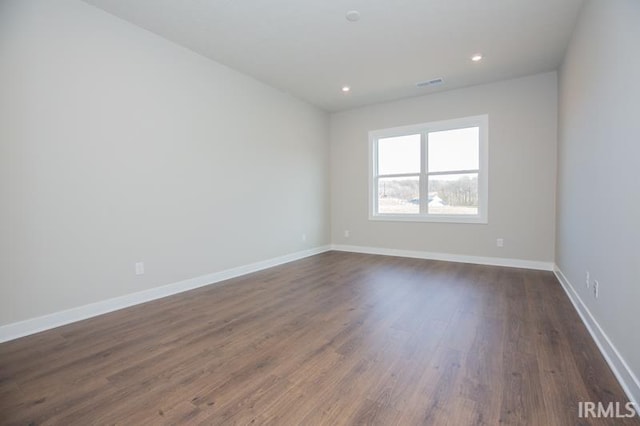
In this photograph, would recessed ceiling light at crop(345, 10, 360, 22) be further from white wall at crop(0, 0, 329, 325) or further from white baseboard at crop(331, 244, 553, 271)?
white baseboard at crop(331, 244, 553, 271)

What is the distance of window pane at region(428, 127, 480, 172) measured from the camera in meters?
4.80

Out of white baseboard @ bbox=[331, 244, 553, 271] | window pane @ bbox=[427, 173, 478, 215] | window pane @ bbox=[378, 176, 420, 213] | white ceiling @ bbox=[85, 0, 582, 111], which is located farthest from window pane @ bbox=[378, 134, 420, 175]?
white baseboard @ bbox=[331, 244, 553, 271]

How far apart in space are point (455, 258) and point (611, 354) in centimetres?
315

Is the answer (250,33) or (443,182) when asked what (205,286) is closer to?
(250,33)

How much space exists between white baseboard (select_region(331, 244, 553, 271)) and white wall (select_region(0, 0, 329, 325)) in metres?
2.22

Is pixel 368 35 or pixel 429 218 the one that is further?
pixel 429 218

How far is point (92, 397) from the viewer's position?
5.22 ft

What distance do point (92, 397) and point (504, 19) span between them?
442 centimetres

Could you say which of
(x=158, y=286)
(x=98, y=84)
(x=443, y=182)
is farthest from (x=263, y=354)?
(x=443, y=182)

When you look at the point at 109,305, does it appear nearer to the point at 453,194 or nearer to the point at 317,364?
the point at 317,364
